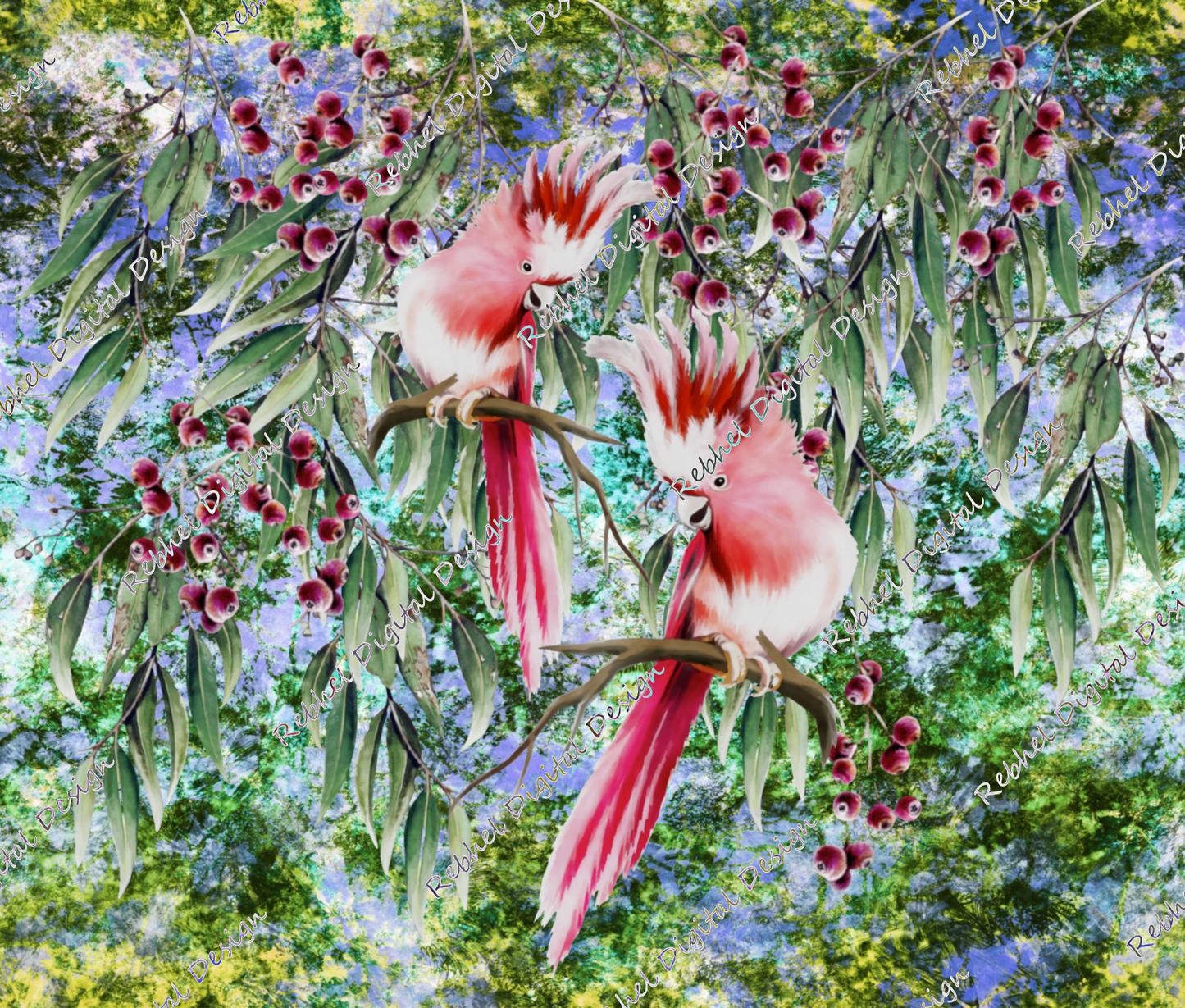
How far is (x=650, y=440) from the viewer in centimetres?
129

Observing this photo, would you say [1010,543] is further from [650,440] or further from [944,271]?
[650,440]

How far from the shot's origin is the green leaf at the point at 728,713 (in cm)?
131

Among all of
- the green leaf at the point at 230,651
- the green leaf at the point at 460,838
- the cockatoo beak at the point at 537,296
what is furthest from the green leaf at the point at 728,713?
the green leaf at the point at 230,651

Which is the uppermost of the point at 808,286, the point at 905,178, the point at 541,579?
the point at 905,178

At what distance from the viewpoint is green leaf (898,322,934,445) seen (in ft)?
4.43

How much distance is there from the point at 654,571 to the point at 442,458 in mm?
352

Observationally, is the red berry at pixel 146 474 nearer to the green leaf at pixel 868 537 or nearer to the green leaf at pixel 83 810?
the green leaf at pixel 83 810

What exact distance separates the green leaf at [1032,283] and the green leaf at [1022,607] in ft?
0.99

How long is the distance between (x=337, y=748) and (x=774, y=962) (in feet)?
2.46

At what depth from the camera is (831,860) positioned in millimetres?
1385

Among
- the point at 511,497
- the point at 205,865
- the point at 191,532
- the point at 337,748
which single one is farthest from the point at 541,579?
the point at 205,865

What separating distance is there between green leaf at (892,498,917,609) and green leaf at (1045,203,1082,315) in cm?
41

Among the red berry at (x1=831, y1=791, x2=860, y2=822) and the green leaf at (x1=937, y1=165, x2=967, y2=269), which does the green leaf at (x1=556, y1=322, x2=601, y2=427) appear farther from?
the red berry at (x1=831, y1=791, x2=860, y2=822)

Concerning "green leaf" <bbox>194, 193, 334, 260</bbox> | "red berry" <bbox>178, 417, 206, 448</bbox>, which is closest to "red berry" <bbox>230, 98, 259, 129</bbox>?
"green leaf" <bbox>194, 193, 334, 260</bbox>
